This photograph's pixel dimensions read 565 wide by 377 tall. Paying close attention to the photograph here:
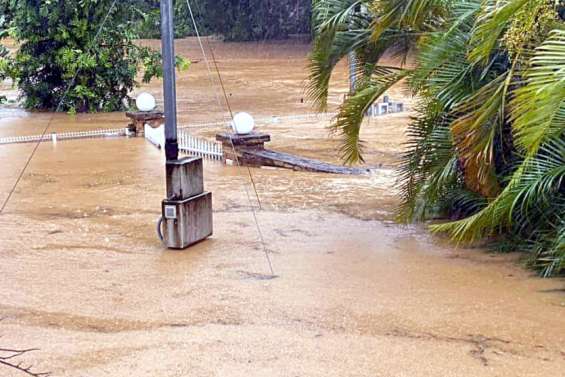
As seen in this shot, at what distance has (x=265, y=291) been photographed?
6.91 metres

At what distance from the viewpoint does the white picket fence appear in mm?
15771

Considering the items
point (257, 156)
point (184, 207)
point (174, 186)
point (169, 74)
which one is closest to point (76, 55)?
point (257, 156)

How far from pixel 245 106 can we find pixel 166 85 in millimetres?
13340

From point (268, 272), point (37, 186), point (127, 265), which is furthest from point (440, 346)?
point (37, 186)

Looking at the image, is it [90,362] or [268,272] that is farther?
[268,272]

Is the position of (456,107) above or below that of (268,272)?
above

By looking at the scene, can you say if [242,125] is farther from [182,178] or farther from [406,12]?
[406,12]

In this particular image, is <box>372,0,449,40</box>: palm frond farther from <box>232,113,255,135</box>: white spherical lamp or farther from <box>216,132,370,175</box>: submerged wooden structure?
<box>232,113,255,135</box>: white spherical lamp

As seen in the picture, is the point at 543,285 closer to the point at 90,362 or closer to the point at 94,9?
the point at 90,362

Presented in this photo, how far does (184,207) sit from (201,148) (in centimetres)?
614

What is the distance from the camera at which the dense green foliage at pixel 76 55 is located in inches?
771

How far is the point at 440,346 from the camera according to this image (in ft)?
18.4

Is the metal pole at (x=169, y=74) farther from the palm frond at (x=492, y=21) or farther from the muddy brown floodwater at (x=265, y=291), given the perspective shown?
the palm frond at (x=492, y=21)

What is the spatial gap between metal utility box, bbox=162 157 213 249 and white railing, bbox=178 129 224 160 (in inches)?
214
